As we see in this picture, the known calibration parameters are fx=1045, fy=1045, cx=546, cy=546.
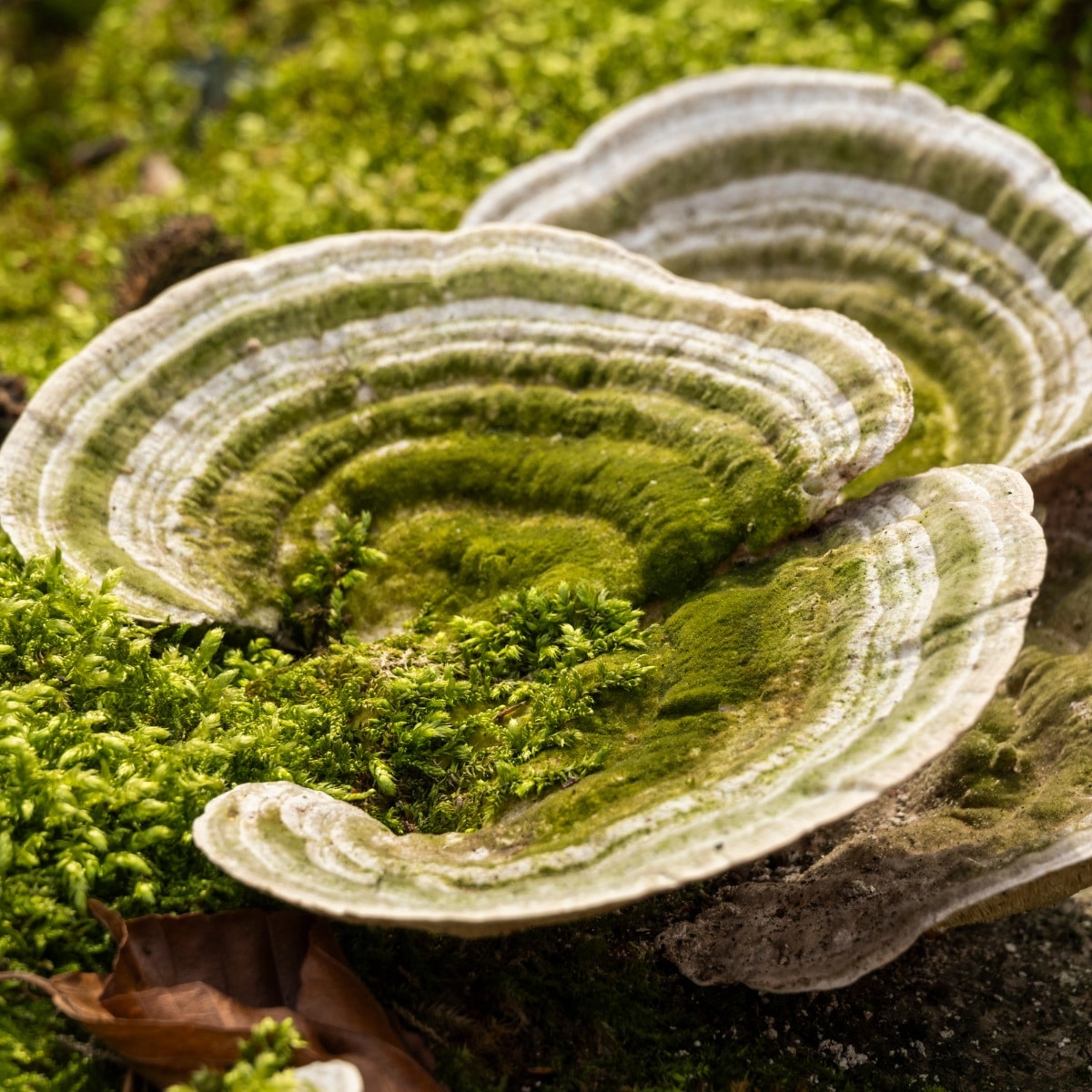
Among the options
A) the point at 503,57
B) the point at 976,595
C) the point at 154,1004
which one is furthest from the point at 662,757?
the point at 503,57

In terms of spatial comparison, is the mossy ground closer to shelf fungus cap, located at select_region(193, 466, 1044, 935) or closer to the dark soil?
shelf fungus cap, located at select_region(193, 466, 1044, 935)

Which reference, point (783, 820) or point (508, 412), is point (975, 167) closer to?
point (508, 412)

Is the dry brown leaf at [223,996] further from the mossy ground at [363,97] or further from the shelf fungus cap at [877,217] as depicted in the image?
the mossy ground at [363,97]

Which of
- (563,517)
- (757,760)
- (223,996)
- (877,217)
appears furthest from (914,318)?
(223,996)

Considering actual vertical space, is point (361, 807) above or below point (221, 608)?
below

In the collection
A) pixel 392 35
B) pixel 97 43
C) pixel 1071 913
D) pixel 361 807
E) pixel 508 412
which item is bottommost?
pixel 1071 913

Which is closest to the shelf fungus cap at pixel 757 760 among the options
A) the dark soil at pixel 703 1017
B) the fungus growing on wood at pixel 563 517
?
the fungus growing on wood at pixel 563 517

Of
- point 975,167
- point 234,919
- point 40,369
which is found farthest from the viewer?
point 40,369

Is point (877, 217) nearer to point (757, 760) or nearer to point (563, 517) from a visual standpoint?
point (563, 517)
